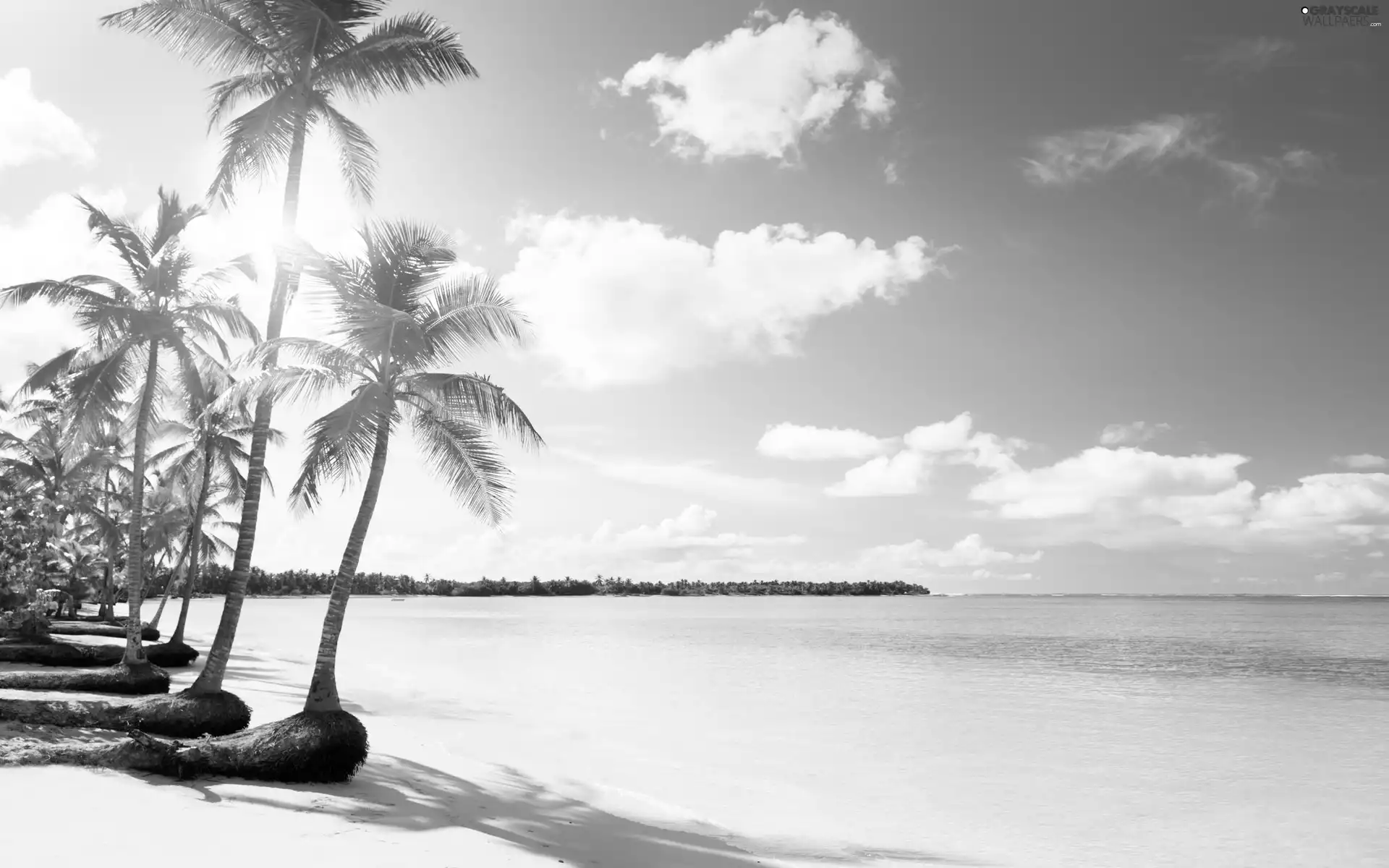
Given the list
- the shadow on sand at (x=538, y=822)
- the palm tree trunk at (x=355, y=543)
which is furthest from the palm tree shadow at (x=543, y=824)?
the palm tree trunk at (x=355, y=543)

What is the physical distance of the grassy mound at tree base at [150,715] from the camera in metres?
12.1

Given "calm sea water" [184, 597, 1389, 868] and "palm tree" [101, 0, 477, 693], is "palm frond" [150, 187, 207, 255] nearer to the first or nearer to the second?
"palm tree" [101, 0, 477, 693]

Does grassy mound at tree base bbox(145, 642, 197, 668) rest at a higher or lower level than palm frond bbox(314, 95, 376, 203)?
lower

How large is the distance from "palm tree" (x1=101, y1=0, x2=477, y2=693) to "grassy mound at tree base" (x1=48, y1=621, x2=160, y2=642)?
28303mm

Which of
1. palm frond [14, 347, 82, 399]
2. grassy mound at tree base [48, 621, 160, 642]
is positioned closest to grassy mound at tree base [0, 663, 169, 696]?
palm frond [14, 347, 82, 399]

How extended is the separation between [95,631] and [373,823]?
38698 millimetres

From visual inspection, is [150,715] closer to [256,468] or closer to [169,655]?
[256,468]

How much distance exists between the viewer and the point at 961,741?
19.2 metres

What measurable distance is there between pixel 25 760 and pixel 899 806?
1258cm

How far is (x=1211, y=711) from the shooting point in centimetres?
2470

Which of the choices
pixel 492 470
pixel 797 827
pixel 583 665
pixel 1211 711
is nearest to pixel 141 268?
pixel 492 470

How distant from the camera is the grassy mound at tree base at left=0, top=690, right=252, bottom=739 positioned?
12.1 metres

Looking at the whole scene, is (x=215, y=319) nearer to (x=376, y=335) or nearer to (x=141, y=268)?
(x=141, y=268)

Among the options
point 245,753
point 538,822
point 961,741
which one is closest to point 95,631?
point 245,753
